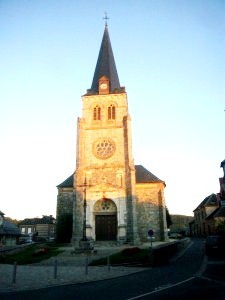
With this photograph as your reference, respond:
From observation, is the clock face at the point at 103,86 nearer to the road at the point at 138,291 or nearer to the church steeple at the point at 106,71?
the church steeple at the point at 106,71

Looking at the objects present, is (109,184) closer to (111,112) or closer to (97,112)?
(111,112)

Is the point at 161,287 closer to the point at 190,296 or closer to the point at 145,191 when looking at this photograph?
the point at 190,296

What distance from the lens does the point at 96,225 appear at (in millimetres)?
34469

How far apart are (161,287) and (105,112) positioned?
3120 cm

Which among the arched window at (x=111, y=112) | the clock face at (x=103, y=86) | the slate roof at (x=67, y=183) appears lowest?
the slate roof at (x=67, y=183)

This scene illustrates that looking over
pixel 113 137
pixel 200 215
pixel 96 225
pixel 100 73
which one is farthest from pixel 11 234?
pixel 200 215

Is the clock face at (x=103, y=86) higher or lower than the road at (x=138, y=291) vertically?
higher

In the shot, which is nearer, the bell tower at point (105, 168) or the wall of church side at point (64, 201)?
the bell tower at point (105, 168)

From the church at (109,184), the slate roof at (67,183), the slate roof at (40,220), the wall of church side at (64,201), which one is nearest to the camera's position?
the church at (109,184)

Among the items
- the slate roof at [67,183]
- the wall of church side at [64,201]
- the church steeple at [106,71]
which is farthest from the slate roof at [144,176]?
the church steeple at [106,71]

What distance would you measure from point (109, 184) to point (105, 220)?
4299mm

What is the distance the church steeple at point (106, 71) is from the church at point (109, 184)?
11.2 inches

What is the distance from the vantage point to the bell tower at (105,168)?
109ft

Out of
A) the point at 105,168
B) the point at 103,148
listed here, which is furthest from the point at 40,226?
the point at 105,168
